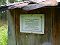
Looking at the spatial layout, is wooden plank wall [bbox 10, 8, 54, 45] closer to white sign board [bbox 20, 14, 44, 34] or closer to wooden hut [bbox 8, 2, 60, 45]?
wooden hut [bbox 8, 2, 60, 45]

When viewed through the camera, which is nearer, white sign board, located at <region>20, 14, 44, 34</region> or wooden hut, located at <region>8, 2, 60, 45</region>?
wooden hut, located at <region>8, 2, 60, 45</region>

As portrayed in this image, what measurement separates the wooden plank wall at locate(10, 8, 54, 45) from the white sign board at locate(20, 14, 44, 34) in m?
0.10

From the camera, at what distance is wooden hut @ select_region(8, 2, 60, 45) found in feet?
19.3

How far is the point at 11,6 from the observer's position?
19.1ft

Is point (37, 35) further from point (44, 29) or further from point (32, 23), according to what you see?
point (32, 23)

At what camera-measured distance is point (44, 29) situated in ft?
19.6

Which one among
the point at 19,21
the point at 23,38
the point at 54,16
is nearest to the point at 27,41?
the point at 23,38

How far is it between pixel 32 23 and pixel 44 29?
42cm

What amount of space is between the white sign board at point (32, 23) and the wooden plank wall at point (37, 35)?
0.33 feet

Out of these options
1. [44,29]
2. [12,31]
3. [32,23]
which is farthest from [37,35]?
[12,31]

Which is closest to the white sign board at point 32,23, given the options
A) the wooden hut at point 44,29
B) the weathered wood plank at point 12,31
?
the wooden hut at point 44,29

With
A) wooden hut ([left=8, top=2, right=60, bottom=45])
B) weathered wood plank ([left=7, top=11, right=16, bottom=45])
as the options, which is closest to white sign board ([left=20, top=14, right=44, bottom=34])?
wooden hut ([left=8, top=2, right=60, bottom=45])

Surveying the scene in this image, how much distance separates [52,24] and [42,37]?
48 cm

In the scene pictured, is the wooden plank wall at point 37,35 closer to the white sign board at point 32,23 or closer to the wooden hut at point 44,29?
the wooden hut at point 44,29
